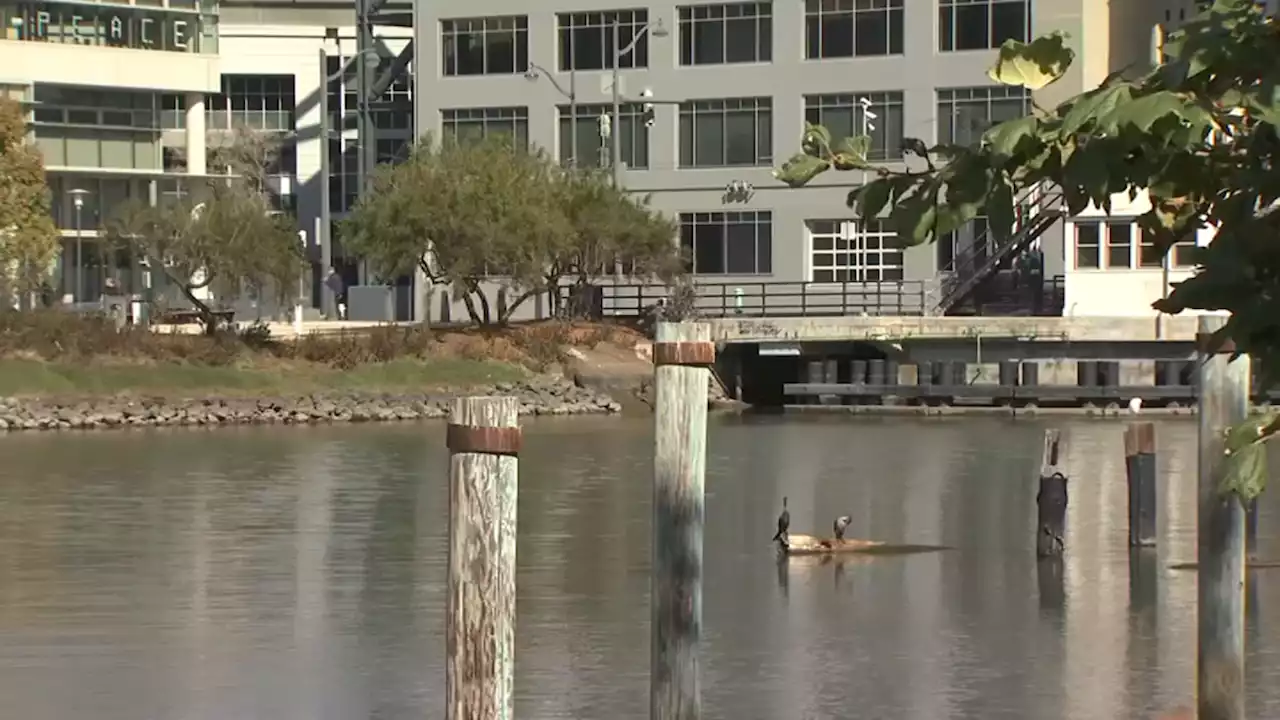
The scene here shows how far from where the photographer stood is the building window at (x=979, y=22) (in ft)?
245

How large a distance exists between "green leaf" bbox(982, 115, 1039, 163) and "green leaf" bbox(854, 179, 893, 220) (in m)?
0.37

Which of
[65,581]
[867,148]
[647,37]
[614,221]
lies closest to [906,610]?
[65,581]

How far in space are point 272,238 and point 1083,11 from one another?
27.7 m

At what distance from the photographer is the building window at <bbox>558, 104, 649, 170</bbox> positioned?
81.2 meters

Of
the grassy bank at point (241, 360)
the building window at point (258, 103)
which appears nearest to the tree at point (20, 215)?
the grassy bank at point (241, 360)

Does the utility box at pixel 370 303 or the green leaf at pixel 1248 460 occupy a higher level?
the utility box at pixel 370 303

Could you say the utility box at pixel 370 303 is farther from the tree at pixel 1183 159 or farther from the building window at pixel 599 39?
the tree at pixel 1183 159

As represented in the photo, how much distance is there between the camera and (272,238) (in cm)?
6731

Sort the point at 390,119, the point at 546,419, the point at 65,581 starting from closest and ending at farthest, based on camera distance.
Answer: the point at 65,581, the point at 546,419, the point at 390,119

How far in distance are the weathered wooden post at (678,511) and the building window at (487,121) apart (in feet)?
224

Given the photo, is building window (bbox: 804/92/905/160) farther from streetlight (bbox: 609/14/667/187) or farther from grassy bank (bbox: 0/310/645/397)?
grassy bank (bbox: 0/310/645/397)

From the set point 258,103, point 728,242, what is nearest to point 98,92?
point 258,103

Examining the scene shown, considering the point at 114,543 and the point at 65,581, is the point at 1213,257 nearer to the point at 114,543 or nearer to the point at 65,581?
the point at 65,581

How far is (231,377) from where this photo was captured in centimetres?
6128
